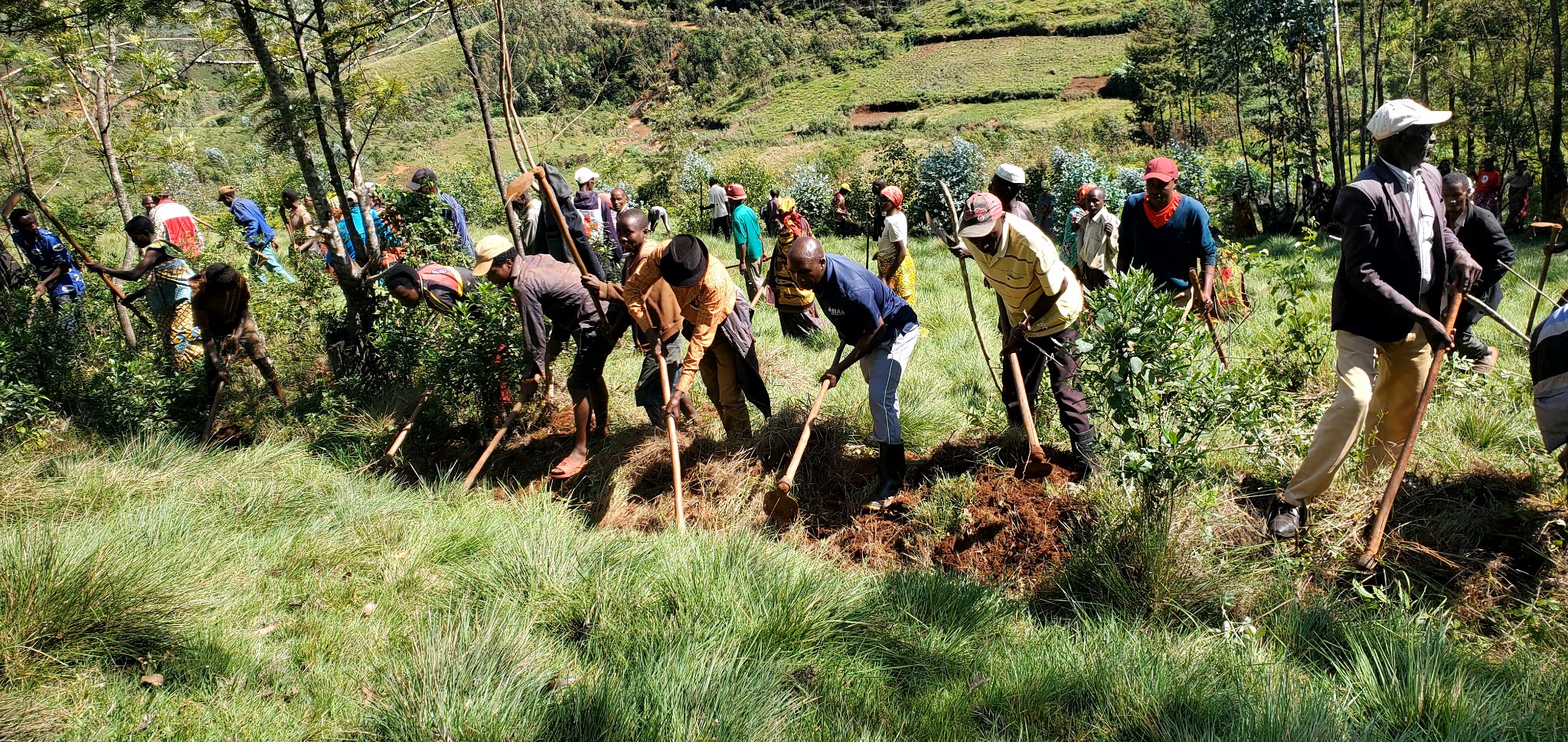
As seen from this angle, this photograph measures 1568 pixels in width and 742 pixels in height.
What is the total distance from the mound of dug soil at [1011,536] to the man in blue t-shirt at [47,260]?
8721 millimetres

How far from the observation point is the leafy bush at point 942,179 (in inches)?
619

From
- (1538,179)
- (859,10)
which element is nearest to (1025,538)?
(1538,179)

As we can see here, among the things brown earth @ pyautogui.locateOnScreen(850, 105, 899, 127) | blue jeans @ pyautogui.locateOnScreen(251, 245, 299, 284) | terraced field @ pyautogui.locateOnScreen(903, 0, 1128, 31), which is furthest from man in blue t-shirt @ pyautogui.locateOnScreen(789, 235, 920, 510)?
terraced field @ pyautogui.locateOnScreen(903, 0, 1128, 31)

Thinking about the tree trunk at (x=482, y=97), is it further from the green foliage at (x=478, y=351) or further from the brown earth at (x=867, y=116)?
the brown earth at (x=867, y=116)

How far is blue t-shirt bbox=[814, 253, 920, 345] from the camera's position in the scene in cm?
435

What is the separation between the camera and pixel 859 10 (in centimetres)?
7419

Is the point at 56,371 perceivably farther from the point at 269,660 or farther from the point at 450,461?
the point at 269,660

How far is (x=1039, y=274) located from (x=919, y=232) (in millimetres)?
11258

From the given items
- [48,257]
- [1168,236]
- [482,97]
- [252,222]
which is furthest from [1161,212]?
[48,257]

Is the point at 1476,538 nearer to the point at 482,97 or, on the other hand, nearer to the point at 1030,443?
the point at 1030,443

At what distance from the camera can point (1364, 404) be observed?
3447 millimetres

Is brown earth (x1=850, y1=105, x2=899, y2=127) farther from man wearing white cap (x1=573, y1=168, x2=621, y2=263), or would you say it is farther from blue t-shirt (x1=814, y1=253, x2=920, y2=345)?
blue t-shirt (x1=814, y1=253, x2=920, y2=345)

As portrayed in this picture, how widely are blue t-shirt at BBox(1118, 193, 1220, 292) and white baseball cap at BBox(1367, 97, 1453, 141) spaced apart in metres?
1.73

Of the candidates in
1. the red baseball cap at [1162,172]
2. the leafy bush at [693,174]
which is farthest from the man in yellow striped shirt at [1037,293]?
the leafy bush at [693,174]
